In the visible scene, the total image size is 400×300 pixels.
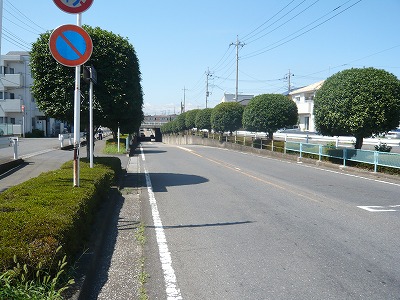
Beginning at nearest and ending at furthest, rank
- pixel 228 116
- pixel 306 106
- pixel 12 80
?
pixel 228 116
pixel 12 80
pixel 306 106

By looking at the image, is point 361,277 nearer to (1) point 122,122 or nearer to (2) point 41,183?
(2) point 41,183

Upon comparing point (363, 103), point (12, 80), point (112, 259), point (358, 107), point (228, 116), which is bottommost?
point (112, 259)

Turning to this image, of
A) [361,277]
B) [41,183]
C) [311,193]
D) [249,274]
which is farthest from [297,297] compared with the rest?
[311,193]

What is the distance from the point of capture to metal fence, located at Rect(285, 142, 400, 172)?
15147 millimetres

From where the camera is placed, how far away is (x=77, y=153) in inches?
268

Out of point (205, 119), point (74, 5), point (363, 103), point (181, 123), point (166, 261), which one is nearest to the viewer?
point (166, 261)

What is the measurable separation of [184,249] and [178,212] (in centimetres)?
254

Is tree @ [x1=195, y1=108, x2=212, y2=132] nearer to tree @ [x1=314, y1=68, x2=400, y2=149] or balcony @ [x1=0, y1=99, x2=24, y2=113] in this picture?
balcony @ [x1=0, y1=99, x2=24, y2=113]

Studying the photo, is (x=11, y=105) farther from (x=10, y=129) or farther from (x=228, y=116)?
(x=228, y=116)

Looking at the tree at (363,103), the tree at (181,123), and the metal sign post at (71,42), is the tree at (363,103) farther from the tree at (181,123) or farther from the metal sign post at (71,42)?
the tree at (181,123)

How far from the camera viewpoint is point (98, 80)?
1097 cm

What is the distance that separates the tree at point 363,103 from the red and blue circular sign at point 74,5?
527 inches

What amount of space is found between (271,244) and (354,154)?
13423 millimetres

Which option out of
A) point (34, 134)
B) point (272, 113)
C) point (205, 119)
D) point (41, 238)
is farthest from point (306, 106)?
point (41, 238)
